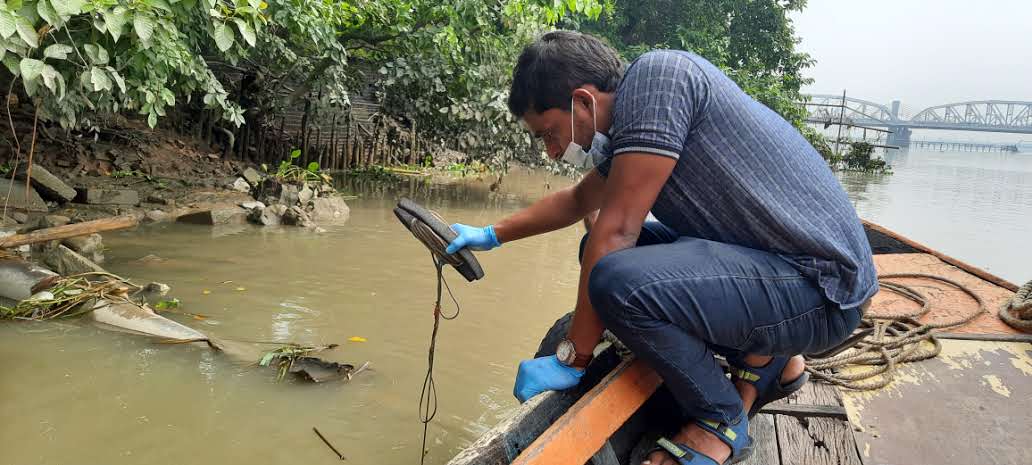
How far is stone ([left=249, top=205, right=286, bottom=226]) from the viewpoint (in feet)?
21.2

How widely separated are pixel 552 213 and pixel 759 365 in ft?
2.45

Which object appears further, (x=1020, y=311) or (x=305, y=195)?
(x=305, y=195)

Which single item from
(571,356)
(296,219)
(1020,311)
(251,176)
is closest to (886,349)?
(1020,311)

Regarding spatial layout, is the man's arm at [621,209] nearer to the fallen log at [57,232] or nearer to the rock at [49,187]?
the fallen log at [57,232]

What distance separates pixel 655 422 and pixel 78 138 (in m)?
7.94

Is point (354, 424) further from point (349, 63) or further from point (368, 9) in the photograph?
point (349, 63)

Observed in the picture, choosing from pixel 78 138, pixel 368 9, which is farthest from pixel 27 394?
pixel 78 138

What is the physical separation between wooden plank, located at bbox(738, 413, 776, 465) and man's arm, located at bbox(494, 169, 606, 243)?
0.81 m

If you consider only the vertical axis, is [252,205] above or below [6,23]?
below

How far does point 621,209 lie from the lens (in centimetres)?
155

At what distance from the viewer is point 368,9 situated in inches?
273

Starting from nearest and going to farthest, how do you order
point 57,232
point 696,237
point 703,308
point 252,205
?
1. point 703,308
2. point 696,237
3. point 57,232
4. point 252,205

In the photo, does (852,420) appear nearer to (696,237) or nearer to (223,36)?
(696,237)

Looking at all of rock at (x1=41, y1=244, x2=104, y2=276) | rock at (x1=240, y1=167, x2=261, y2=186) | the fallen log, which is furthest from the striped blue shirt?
rock at (x1=240, y1=167, x2=261, y2=186)
